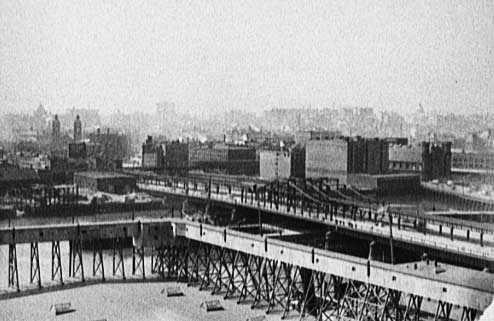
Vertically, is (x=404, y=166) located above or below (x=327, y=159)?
below

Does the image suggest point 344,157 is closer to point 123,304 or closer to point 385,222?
point 385,222

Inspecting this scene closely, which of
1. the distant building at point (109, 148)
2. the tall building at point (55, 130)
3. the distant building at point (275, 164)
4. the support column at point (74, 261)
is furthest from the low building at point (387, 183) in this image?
the support column at point (74, 261)

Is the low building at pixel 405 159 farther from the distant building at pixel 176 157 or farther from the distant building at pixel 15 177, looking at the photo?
the distant building at pixel 15 177

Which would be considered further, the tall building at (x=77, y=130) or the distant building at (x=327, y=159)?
the tall building at (x=77, y=130)

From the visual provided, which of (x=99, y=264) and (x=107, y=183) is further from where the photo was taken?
(x=107, y=183)

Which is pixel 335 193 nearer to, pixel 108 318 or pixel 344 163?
pixel 344 163

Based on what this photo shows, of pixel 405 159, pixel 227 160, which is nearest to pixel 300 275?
pixel 405 159

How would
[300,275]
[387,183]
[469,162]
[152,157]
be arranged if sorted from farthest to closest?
[152,157] → [469,162] → [387,183] → [300,275]
